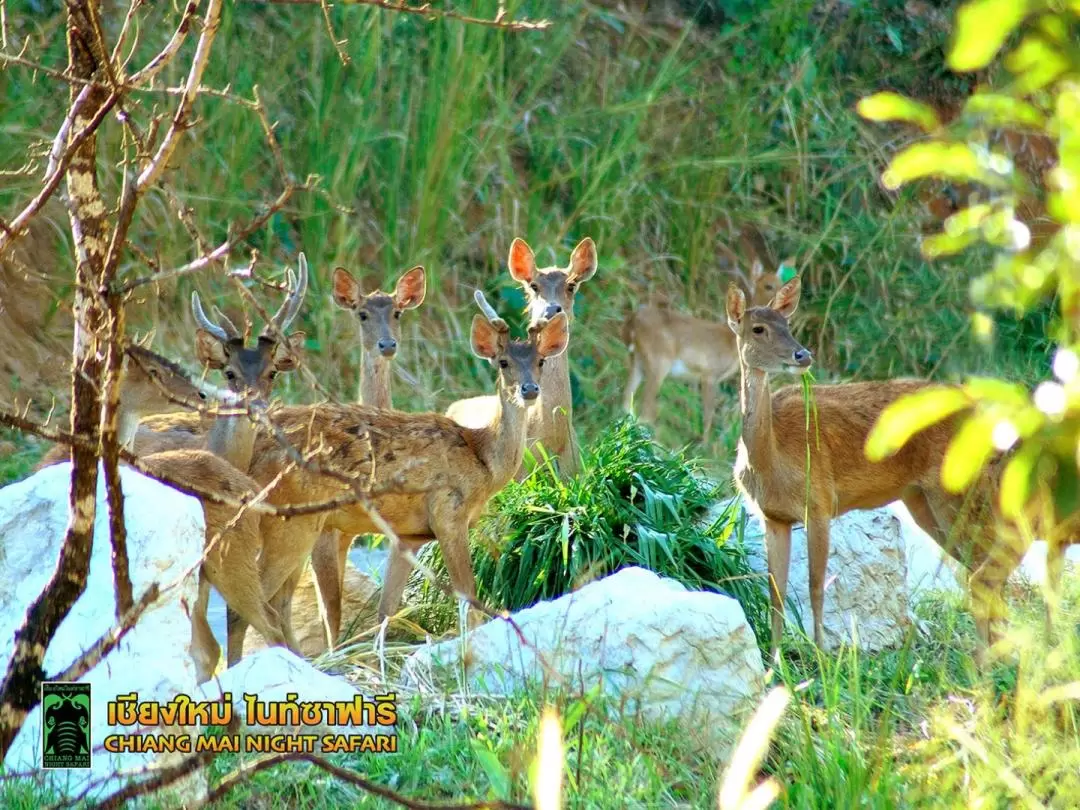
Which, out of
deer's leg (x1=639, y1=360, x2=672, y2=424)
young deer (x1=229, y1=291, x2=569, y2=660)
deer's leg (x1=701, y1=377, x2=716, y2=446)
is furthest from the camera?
deer's leg (x1=701, y1=377, x2=716, y2=446)

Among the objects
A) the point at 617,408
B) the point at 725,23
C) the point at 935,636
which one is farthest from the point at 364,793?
the point at 725,23

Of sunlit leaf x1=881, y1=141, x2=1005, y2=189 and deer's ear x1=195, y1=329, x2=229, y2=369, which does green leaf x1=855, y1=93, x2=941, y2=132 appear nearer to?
sunlit leaf x1=881, y1=141, x2=1005, y2=189

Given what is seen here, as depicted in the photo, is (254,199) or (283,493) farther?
(254,199)

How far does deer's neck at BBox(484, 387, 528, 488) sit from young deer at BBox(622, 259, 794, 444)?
459cm

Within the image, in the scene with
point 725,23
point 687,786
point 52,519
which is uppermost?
point 725,23

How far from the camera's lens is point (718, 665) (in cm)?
524

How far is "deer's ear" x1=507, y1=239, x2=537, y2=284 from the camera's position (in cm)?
970

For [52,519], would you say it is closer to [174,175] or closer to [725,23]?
[174,175]

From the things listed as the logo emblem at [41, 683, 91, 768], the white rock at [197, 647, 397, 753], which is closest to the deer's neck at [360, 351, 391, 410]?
the white rock at [197, 647, 397, 753]

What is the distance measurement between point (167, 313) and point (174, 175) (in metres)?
0.97

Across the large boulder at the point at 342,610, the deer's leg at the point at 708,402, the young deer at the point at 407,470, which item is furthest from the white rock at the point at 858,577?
the deer's leg at the point at 708,402

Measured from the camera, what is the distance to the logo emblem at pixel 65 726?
411 centimetres

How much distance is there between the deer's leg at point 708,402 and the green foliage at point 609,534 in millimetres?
4724

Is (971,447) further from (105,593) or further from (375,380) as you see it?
(375,380)
